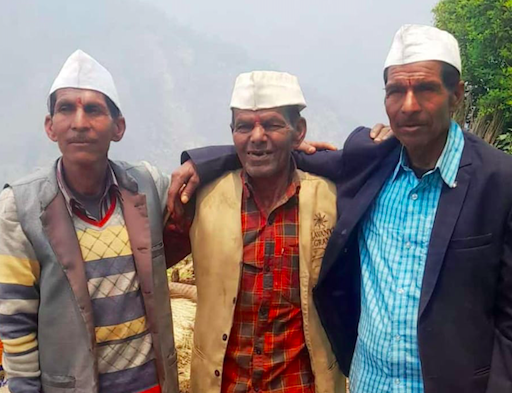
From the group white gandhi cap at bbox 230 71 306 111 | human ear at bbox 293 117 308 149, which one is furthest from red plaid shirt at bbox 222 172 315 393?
white gandhi cap at bbox 230 71 306 111

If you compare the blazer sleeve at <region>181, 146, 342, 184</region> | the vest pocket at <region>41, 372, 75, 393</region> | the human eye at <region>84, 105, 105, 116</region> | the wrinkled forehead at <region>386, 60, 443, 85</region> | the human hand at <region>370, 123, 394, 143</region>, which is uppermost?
the wrinkled forehead at <region>386, 60, 443, 85</region>

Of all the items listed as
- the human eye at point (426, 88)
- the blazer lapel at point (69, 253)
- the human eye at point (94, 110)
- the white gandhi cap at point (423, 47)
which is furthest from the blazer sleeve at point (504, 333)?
the human eye at point (94, 110)

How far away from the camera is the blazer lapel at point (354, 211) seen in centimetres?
211

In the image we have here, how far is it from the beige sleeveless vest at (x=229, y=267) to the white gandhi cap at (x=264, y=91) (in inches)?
13.9

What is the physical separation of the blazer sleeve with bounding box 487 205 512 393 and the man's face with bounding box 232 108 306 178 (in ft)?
3.11

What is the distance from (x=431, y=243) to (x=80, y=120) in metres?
1.41

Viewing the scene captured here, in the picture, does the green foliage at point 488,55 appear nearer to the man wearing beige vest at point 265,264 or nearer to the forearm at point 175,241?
the man wearing beige vest at point 265,264

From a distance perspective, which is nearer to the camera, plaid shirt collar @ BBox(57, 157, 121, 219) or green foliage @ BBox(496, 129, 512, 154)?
plaid shirt collar @ BBox(57, 157, 121, 219)

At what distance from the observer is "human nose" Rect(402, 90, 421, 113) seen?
1.87 m

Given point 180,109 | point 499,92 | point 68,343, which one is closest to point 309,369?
point 68,343

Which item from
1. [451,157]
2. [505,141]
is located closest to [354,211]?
[451,157]

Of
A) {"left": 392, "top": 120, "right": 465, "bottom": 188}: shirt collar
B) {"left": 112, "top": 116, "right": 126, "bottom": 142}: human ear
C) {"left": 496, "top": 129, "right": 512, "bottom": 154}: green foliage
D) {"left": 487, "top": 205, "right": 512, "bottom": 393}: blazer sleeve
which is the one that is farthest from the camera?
{"left": 496, "top": 129, "right": 512, "bottom": 154}: green foliage

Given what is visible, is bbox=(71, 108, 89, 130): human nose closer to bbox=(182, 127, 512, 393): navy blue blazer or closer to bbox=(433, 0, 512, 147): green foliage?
bbox=(182, 127, 512, 393): navy blue blazer

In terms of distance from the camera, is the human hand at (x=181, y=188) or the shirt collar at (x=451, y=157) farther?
the human hand at (x=181, y=188)
